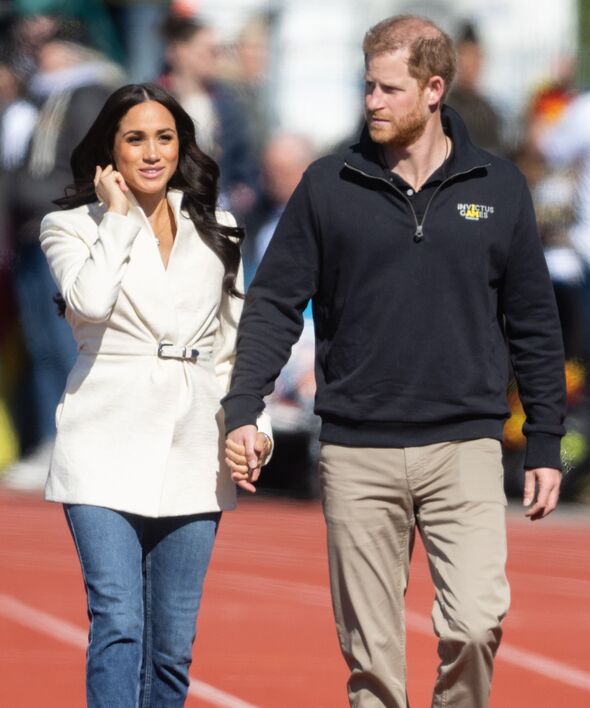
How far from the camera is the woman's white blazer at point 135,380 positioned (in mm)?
5250

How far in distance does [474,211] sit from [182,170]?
3.01 ft

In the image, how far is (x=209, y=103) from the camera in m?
12.0

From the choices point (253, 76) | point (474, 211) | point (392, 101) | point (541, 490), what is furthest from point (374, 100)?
point (253, 76)

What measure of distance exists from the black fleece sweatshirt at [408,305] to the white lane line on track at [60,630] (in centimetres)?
185

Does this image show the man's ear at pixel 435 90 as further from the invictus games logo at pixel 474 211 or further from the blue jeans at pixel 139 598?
the blue jeans at pixel 139 598

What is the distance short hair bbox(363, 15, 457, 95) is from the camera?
5.21 m

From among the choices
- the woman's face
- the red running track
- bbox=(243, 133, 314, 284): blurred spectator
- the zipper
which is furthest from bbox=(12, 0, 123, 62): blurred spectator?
the zipper

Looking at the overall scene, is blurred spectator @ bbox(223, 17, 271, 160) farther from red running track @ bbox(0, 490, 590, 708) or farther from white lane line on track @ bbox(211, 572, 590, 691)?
white lane line on track @ bbox(211, 572, 590, 691)

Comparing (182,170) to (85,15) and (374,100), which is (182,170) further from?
(85,15)

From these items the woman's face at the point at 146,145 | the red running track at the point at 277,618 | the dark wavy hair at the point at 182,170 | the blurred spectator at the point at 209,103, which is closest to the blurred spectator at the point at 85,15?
the blurred spectator at the point at 209,103

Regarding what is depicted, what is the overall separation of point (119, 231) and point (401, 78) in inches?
34.3

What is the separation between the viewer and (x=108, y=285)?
5.19 m

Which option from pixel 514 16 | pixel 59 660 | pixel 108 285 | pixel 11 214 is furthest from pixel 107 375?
pixel 514 16

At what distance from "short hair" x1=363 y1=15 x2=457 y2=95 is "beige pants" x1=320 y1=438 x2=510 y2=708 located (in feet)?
3.35
